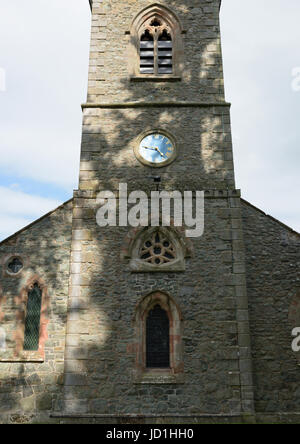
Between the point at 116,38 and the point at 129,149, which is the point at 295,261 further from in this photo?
the point at 116,38

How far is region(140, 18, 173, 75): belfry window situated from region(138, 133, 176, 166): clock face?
2430 mm

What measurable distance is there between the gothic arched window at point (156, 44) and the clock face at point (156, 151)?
2.16m

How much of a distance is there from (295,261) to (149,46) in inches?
305

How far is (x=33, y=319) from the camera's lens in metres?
11.1

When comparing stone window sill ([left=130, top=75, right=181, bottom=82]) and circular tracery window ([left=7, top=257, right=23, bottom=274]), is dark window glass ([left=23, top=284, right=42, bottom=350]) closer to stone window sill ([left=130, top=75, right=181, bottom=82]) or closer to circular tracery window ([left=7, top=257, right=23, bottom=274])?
circular tracery window ([left=7, top=257, right=23, bottom=274])

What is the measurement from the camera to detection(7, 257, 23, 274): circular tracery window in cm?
1147

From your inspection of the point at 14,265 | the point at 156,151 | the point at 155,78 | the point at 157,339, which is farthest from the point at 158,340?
the point at 155,78

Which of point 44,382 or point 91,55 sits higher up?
point 91,55

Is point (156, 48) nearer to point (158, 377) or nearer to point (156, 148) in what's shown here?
point (156, 148)

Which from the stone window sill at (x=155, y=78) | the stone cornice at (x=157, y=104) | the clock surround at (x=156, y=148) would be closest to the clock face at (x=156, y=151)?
the clock surround at (x=156, y=148)

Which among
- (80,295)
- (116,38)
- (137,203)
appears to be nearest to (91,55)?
(116,38)

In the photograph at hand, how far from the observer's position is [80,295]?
34.2ft

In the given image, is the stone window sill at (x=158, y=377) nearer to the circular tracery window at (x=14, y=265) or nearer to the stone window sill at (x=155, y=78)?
the circular tracery window at (x=14, y=265)

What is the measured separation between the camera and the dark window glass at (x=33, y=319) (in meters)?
10.9
